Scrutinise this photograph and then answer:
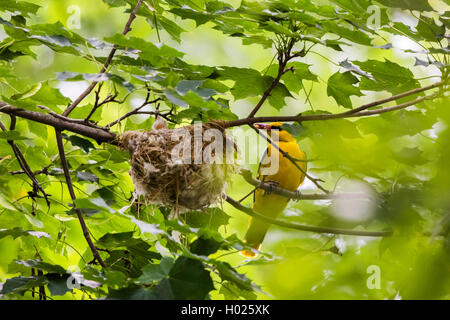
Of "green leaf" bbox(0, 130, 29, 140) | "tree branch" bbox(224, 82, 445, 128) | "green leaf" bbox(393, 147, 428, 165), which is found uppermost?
"tree branch" bbox(224, 82, 445, 128)

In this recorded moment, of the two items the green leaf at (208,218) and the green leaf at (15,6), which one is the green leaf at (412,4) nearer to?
the green leaf at (208,218)

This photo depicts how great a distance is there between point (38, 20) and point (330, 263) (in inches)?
294

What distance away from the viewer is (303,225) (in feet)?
3.62

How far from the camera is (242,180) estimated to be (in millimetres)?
3545

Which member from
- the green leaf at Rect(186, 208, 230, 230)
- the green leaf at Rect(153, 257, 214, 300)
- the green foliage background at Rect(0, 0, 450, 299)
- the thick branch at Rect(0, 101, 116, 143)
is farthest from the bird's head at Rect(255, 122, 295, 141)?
the green leaf at Rect(153, 257, 214, 300)

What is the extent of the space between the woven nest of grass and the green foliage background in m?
0.15

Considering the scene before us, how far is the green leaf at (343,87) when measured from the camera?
303 centimetres

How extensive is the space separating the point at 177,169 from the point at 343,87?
108 centimetres

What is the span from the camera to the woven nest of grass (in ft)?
9.80

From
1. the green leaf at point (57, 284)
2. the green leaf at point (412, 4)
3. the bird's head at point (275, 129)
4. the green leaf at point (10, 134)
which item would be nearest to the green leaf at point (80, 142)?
the green leaf at point (10, 134)

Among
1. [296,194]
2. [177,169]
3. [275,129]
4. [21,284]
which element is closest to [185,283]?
[296,194]

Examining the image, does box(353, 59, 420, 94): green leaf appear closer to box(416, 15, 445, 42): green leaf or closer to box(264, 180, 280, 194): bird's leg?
box(416, 15, 445, 42): green leaf
